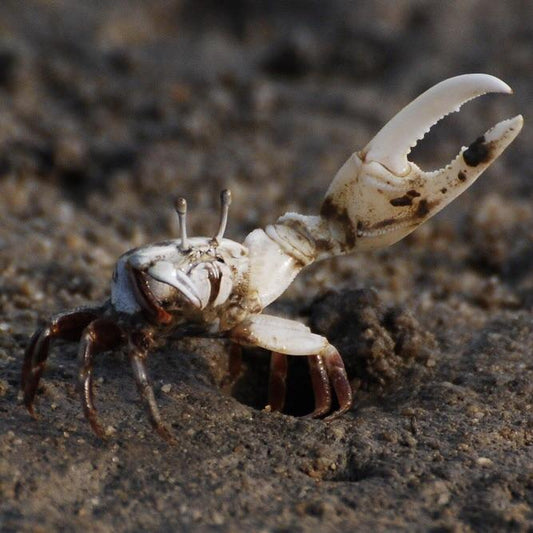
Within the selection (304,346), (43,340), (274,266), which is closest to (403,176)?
(274,266)

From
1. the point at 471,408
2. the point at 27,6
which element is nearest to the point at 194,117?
the point at 27,6

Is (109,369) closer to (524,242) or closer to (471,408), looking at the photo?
(471,408)

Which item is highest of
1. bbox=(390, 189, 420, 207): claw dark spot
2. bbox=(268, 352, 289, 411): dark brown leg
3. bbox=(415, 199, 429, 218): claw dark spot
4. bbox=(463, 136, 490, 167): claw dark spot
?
bbox=(463, 136, 490, 167): claw dark spot

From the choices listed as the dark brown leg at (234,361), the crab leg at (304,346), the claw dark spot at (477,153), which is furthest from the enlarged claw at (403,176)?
the dark brown leg at (234,361)

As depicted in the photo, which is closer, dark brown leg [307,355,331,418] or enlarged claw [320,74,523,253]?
enlarged claw [320,74,523,253]

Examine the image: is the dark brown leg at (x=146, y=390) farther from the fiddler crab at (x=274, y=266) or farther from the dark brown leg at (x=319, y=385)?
the dark brown leg at (x=319, y=385)

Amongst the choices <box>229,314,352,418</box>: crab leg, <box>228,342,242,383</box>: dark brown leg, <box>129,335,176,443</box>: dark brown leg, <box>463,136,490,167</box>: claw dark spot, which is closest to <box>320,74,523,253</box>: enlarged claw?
<box>463,136,490,167</box>: claw dark spot

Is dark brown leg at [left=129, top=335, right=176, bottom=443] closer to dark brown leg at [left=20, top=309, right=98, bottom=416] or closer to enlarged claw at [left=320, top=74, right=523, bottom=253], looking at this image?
dark brown leg at [left=20, top=309, right=98, bottom=416]
